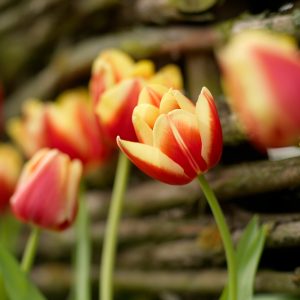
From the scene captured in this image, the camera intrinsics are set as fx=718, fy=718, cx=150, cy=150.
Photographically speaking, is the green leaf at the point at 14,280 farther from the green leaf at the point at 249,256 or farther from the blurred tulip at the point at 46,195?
the green leaf at the point at 249,256

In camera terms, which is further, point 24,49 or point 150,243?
point 24,49

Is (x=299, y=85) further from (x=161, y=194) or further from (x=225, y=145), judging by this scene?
(x=161, y=194)

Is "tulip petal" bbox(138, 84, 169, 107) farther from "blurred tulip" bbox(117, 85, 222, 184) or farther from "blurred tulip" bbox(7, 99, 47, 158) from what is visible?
"blurred tulip" bbox(7, 99, 47, 158)

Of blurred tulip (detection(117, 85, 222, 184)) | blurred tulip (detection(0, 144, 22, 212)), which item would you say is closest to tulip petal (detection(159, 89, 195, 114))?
blurred tulip (detection(117, 85, 222, 184))

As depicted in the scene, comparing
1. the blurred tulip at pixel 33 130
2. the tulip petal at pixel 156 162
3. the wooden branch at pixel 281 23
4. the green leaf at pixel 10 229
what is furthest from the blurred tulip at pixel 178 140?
the green leaf at pixel 10 229

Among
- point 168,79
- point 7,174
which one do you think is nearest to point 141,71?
point 168,79

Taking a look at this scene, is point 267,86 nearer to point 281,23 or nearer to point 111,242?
point 281,23

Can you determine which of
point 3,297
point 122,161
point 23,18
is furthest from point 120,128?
point 23,18
